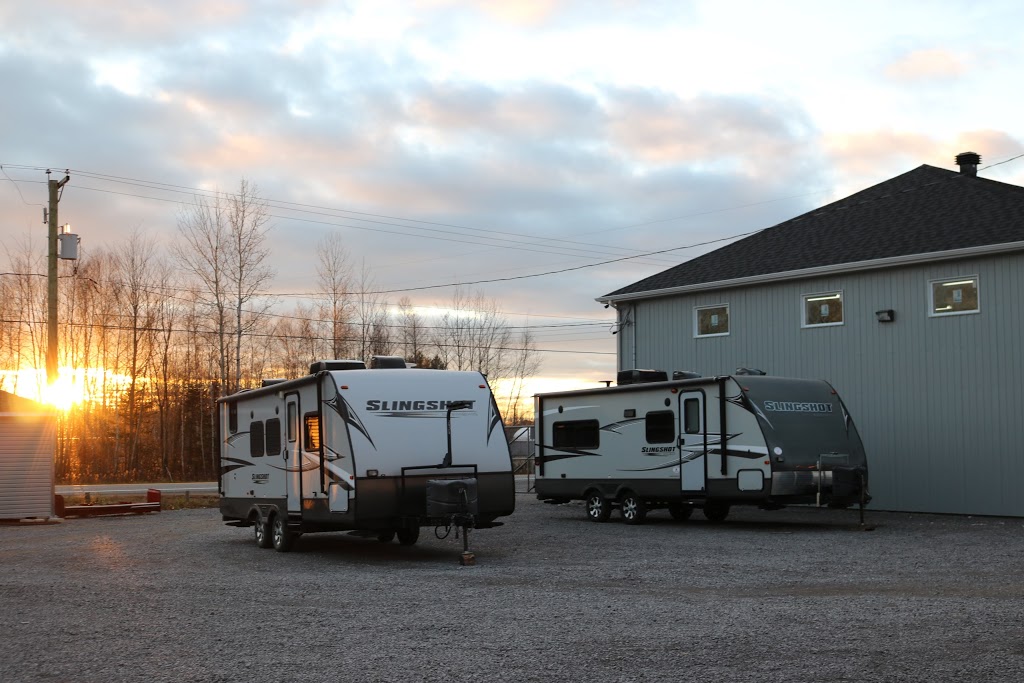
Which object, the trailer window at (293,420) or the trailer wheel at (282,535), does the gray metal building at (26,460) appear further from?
the trailer window at (293,420)

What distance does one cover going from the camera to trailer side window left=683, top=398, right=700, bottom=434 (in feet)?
64.2

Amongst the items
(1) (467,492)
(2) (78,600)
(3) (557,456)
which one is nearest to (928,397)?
(3) (557,456)

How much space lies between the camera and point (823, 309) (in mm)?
23703

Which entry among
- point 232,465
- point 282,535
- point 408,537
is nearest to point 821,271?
point 408,537

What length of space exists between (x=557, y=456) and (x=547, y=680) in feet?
52.2

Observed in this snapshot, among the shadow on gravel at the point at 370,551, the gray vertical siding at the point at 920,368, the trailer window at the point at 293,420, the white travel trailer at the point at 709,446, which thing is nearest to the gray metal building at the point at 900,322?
the gray vertical siding at the point at 920,368

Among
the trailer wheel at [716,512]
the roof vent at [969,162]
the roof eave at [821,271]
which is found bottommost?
the trailer wheel at [716,512]

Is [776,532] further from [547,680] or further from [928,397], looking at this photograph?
[547,680]

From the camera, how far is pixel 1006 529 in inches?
712

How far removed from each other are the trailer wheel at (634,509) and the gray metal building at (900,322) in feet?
17.6

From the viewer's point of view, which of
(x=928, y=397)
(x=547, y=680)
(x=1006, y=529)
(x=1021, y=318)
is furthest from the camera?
(x=928, y=397)

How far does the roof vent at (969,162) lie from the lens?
84.4 feet

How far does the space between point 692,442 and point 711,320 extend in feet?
22.9

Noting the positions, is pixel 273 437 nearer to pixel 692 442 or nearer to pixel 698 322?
pixel 692 442
